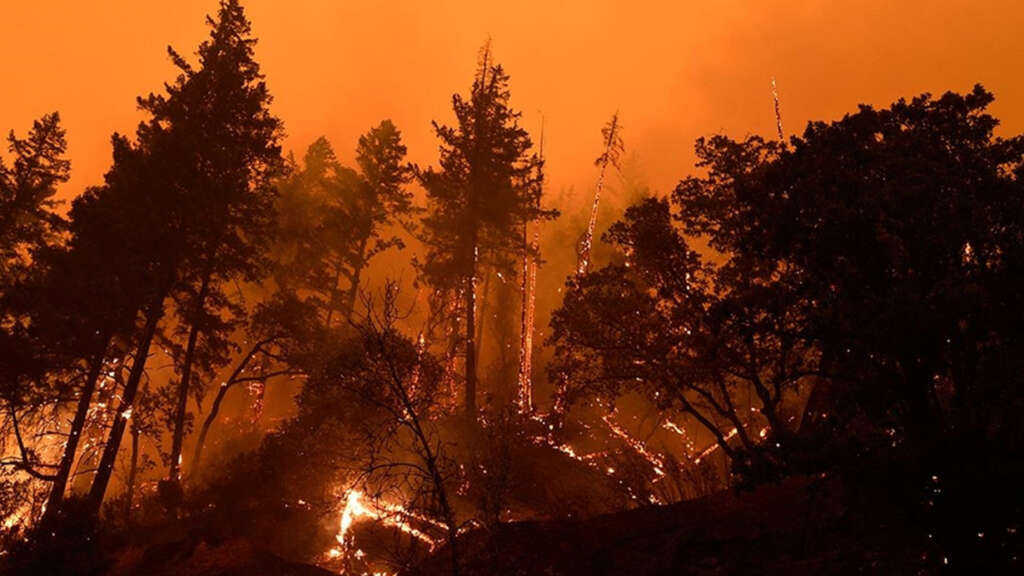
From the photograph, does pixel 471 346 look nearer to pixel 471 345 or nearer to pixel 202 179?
pixel 471 345

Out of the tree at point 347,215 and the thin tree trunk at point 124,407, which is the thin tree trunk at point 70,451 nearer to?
the thin tree trunk at point 124,407

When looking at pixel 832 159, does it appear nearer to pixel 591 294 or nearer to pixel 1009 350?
pixel 1009 350

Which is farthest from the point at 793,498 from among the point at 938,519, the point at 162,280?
the point at 162,280

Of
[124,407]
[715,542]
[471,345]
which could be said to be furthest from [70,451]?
[715,542]

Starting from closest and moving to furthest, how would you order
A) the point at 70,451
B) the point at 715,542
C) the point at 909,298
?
the point at 909,298
the point at 715,542
the point at 70,451

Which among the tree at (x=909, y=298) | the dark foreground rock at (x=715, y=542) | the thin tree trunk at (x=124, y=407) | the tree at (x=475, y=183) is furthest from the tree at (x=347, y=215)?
the tree at (x=909, y=298)

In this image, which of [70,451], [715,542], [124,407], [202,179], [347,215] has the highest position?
[347,215]

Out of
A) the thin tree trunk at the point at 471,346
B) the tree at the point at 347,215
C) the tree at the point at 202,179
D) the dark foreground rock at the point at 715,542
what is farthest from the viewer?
the tree at the point at 347,215

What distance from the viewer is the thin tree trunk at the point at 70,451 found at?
15461 mm

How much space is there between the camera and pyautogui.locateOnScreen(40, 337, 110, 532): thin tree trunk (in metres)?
15.5

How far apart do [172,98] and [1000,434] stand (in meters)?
23.3

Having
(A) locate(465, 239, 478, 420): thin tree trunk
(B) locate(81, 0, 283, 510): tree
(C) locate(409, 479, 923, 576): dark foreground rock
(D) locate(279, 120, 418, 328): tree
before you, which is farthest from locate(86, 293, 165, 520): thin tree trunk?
(D) locate(279, 120, 418, 328): tree

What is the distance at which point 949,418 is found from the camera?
693 cm

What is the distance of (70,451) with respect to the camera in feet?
55.5
